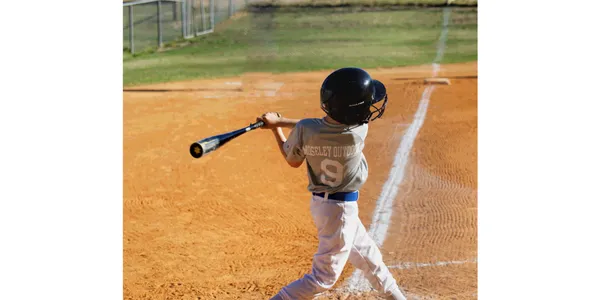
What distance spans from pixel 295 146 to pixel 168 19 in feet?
39.2

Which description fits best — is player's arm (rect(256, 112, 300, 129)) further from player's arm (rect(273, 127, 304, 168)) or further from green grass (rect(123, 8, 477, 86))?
green grass (rect(123, 8, 477, 86))

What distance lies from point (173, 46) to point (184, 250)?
32.9ft

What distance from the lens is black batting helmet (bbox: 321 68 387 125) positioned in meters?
3.27

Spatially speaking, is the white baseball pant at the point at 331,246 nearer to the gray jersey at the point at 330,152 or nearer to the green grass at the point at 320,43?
the gray jersey at the point at 330,152

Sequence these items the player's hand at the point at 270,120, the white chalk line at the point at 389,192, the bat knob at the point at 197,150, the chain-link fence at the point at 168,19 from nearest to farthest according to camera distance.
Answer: the bat knob at the point at 197,150 → the player's hand at the point at 270,120 → the white chalk line at the point at 389,192 → the chain-link fence at the point at 168,19

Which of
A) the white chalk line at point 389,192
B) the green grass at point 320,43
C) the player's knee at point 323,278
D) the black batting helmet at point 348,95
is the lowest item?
the green grass at point 320,43

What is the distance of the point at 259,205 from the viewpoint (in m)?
5.93

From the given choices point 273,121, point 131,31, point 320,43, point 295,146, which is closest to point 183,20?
point 131,31

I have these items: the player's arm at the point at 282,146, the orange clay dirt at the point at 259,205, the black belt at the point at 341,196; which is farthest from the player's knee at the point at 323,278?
the orange clay dirt at the point at 259,205

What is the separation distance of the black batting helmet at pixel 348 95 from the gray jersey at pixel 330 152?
0.22ft

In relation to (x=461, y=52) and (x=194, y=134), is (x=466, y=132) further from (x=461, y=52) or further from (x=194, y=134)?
(x=461, y=52)

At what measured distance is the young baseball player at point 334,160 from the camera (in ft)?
10.8

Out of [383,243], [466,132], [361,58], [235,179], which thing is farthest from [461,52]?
[383,243]

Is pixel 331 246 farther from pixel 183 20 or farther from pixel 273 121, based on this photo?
pixel 183 20
